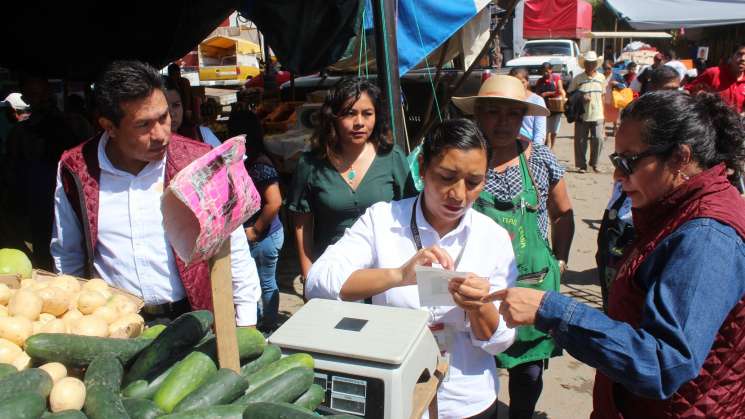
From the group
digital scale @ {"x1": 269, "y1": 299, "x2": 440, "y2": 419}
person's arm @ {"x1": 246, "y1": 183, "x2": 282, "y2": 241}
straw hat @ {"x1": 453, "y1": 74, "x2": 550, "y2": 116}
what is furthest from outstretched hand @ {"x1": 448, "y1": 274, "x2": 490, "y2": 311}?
person's arm @ {"x1": 246, "y1": 183, "x2": 282, "y2": 241}

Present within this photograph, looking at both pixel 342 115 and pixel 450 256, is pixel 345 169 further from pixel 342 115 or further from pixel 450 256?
pixel 450 256

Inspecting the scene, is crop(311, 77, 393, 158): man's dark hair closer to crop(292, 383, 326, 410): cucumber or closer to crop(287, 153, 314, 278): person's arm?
crop(287, 153, 314, 278): person's arm

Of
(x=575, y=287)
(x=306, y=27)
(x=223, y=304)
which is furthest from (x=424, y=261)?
(x=575, y=287)

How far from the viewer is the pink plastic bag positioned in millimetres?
1305

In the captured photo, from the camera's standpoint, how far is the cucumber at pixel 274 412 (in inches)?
52.0

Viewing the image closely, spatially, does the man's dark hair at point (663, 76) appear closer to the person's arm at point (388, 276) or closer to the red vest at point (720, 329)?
the red vest at point (720, 329)

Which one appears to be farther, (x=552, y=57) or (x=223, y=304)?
(x=552, y=57)

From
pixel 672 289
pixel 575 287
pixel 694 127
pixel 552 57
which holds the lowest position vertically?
pixel 575 287

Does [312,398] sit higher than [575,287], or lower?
higher

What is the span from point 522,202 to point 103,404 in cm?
208

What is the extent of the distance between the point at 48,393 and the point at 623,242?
274 cm

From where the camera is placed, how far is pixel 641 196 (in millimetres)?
1831

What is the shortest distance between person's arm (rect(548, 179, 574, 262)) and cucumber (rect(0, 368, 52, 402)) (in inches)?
101

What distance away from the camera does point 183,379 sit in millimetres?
1520
